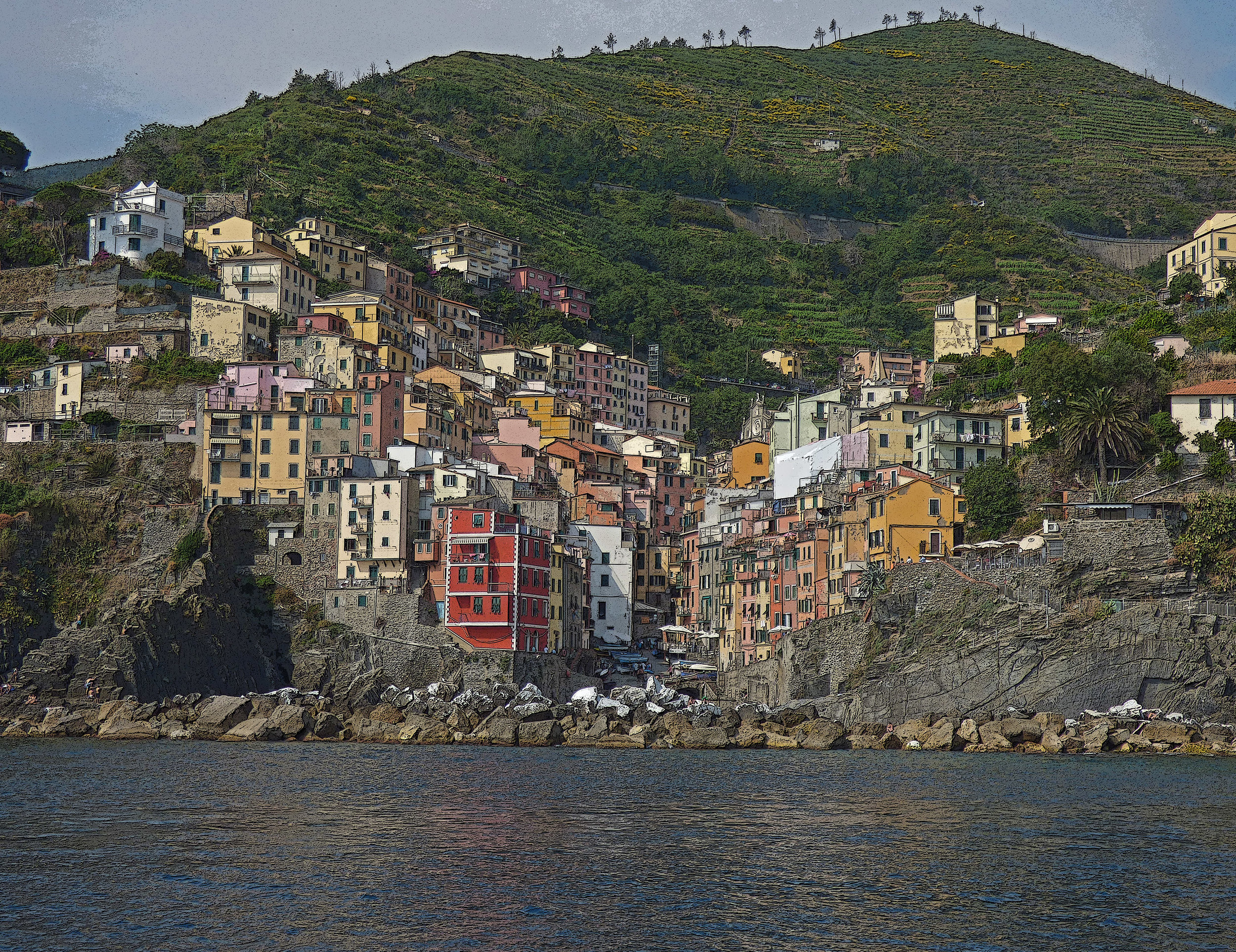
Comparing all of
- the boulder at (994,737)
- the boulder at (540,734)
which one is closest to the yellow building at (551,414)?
the boulder at (540,734)

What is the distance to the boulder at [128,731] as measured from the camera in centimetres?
7259

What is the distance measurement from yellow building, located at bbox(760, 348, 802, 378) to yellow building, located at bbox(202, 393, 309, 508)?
75180mm

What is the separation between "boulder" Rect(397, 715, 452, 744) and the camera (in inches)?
2884

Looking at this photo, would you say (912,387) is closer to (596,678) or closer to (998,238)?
(596,678)

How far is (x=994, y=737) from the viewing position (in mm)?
66312

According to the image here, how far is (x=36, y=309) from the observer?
366 ft

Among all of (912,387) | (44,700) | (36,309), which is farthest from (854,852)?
(36,309)

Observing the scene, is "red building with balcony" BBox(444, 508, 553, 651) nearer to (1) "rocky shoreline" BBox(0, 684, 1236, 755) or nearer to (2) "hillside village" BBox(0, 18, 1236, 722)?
(2) "hillside village" BBox(0, 18, 1236, 722)

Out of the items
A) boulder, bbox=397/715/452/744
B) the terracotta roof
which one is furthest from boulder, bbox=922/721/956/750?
the terracotta roof

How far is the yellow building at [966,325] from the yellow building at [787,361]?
3329 cm

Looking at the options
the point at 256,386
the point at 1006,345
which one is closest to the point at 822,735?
the point at 256,386

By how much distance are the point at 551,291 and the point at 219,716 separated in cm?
9100

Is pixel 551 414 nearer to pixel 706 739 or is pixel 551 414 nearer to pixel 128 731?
pixel 706 739

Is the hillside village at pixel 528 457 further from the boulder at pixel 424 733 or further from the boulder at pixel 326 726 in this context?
the boulder at pixel 424 733
